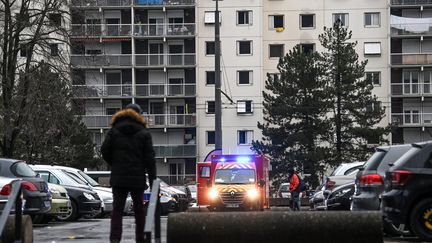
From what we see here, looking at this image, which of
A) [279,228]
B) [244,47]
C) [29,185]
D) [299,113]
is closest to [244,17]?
[244,47]

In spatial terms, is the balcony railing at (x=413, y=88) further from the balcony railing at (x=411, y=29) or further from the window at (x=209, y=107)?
the window at (x=209, y=107)

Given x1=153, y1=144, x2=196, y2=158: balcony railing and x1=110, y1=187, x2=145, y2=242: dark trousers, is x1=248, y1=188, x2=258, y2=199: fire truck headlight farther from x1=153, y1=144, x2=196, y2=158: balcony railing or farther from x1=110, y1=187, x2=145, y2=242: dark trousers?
x1=153, y1=144, x2=196, y2=158: balcony railing

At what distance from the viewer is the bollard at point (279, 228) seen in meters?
9.89

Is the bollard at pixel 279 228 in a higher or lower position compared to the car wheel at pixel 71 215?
higher

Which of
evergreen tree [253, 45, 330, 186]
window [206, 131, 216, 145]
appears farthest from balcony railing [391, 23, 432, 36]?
window [206, 131, 216, 145]

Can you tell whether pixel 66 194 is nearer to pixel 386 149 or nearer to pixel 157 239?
pixel 386 149

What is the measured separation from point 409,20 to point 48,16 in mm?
43677

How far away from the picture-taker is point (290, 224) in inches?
392

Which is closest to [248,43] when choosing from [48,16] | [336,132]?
[336,132]

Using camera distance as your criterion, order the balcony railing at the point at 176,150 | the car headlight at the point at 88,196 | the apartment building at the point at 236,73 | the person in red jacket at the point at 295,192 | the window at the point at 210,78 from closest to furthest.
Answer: the car headlight at the point at 88,196 → the person in red jacket at the point at 295,192 → the balcony railing at the point at 176,150 → the apartment building at the point at 236,73 → the window at the point at 210,78

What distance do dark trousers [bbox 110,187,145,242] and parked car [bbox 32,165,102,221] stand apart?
48.0 feet

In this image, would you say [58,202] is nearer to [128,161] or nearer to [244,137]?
[128,161]

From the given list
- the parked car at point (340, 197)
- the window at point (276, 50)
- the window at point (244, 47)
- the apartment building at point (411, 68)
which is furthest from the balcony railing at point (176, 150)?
the parked car at point (340, 197)

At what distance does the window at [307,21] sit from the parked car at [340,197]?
1988 inches
